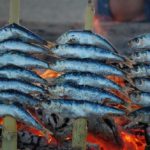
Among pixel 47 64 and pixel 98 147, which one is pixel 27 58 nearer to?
pixel 47 64

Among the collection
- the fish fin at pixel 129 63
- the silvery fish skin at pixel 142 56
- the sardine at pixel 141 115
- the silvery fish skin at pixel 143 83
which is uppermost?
the silvery fish skin at pixel 142 56

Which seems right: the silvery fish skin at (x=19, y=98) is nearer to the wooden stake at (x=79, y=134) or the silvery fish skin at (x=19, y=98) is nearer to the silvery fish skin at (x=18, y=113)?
the silvery fish skin at (x=18, y=113)

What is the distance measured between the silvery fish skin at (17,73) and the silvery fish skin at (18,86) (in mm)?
40

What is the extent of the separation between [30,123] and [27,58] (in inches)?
24.6

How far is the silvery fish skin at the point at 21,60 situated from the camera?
566 cm

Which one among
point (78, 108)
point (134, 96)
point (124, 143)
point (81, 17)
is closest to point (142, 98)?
point (134, 96)

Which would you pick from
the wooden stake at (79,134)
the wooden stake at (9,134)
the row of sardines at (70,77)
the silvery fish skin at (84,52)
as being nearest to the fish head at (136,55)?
the row of sardines at (70,77)

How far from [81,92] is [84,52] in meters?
0.38

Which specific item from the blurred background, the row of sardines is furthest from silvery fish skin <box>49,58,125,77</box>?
the blurred background

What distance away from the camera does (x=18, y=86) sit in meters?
5.63

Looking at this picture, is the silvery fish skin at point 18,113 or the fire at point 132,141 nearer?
the silvery fish skin at point 18,113

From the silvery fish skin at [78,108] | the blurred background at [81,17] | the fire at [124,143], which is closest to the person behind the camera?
the silvery fish skin at [78,108]

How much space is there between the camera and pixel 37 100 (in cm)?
568

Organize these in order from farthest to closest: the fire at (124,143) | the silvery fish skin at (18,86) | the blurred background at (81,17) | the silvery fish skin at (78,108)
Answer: the blurred background at (81,17), the fire at (124,143), the silvery fish skin at (18,86), the silvery fish skin at (78,108)
